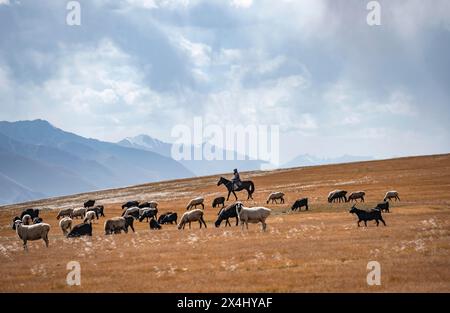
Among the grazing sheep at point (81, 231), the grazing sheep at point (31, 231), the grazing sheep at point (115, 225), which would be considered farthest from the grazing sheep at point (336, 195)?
the grazing sheep at point (31, 231)

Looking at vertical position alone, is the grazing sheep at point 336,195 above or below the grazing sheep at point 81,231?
above

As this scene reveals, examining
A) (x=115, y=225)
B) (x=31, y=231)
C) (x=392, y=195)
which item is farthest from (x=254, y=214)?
(x=392, y=195)

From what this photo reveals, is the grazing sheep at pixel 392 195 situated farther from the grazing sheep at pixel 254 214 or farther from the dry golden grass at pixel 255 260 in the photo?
the grazing sheep at pixel 254 214

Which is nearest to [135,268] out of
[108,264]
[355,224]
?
[108,264]

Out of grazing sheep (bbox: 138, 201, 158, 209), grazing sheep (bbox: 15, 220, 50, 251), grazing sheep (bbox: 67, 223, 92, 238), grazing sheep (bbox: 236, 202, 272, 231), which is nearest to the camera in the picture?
grazing sheep (bbox: 15, 220, 50, 251)

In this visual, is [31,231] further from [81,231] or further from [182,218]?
[182,218]

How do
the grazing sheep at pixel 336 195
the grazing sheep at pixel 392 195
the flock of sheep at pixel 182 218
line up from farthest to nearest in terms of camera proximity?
1. the grazing sheep at pixel 336 195
2. the grazing sheep at pixel 392 195
3. the flock of sheep at pixel 182 218

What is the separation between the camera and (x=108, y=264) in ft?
66.5

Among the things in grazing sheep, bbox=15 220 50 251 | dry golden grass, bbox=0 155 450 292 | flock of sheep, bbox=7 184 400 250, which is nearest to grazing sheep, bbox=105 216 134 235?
flock of sheep, bbox=7 184 400 250

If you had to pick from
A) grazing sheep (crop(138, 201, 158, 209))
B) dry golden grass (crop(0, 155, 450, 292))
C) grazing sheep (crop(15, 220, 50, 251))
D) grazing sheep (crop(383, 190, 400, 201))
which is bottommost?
dry golden grass (crop(0, 155, 450, 292))

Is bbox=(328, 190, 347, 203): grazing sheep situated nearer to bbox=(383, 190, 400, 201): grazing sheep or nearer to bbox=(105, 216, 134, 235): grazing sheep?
bbox=(383, 190, 400, 201): grazing sheep

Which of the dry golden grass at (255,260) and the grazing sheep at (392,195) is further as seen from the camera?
the grazing sheep at (392,195)

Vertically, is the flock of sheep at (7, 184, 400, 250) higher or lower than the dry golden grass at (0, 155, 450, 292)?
higher
